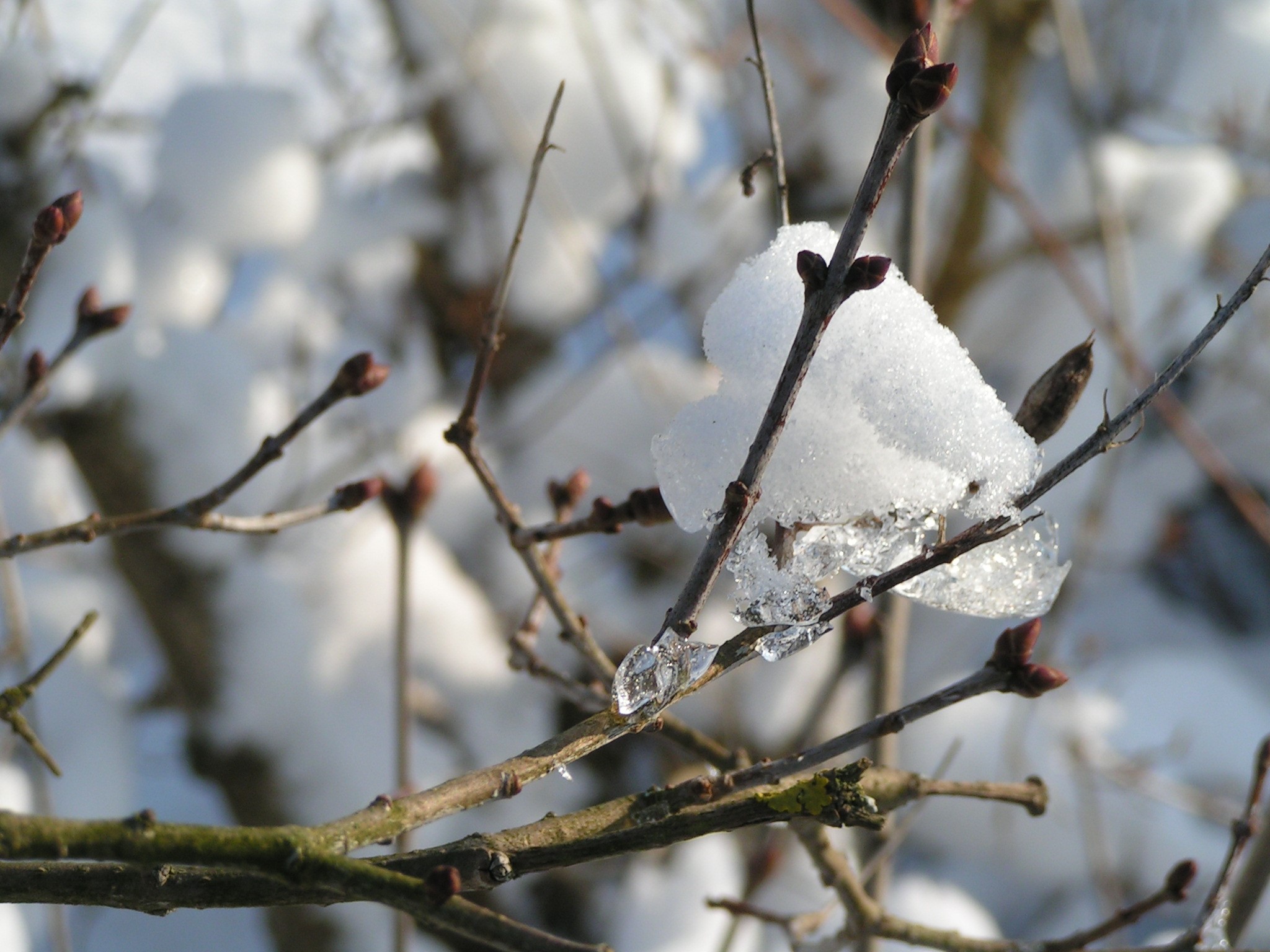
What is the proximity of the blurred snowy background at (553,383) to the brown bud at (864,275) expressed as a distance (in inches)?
37.9

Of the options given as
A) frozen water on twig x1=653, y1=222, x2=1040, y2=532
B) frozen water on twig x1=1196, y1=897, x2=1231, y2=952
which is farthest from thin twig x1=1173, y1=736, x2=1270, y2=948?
frozen water on twig x1=653, y1=222, x2=1040, y2=532

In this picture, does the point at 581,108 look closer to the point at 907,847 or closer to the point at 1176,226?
the point at 1176,226

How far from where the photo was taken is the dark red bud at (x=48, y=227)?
591mm

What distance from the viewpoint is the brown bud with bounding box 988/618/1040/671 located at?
1.73ft

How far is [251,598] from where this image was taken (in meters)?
1.68

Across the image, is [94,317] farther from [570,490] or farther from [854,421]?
[854,421]

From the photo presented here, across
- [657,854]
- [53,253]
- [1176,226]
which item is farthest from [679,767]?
[1176,226]

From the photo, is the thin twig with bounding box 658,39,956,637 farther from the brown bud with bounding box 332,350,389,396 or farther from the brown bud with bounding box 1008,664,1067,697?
the brown bud with bounding box 332,350,389,396

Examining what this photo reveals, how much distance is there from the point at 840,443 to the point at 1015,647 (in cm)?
16

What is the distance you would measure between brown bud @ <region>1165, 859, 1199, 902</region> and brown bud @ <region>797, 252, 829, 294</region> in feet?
1.92

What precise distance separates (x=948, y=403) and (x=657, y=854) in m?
2.03

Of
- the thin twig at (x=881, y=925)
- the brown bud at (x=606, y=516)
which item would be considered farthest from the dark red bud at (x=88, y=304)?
the thin twig at (x=881, y=925)

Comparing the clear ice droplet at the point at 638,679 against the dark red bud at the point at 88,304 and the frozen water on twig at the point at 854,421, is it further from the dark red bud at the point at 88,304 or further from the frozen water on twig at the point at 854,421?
the dark red bud at the point at 88,304

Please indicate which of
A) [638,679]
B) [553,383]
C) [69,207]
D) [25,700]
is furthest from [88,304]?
[553,383]
